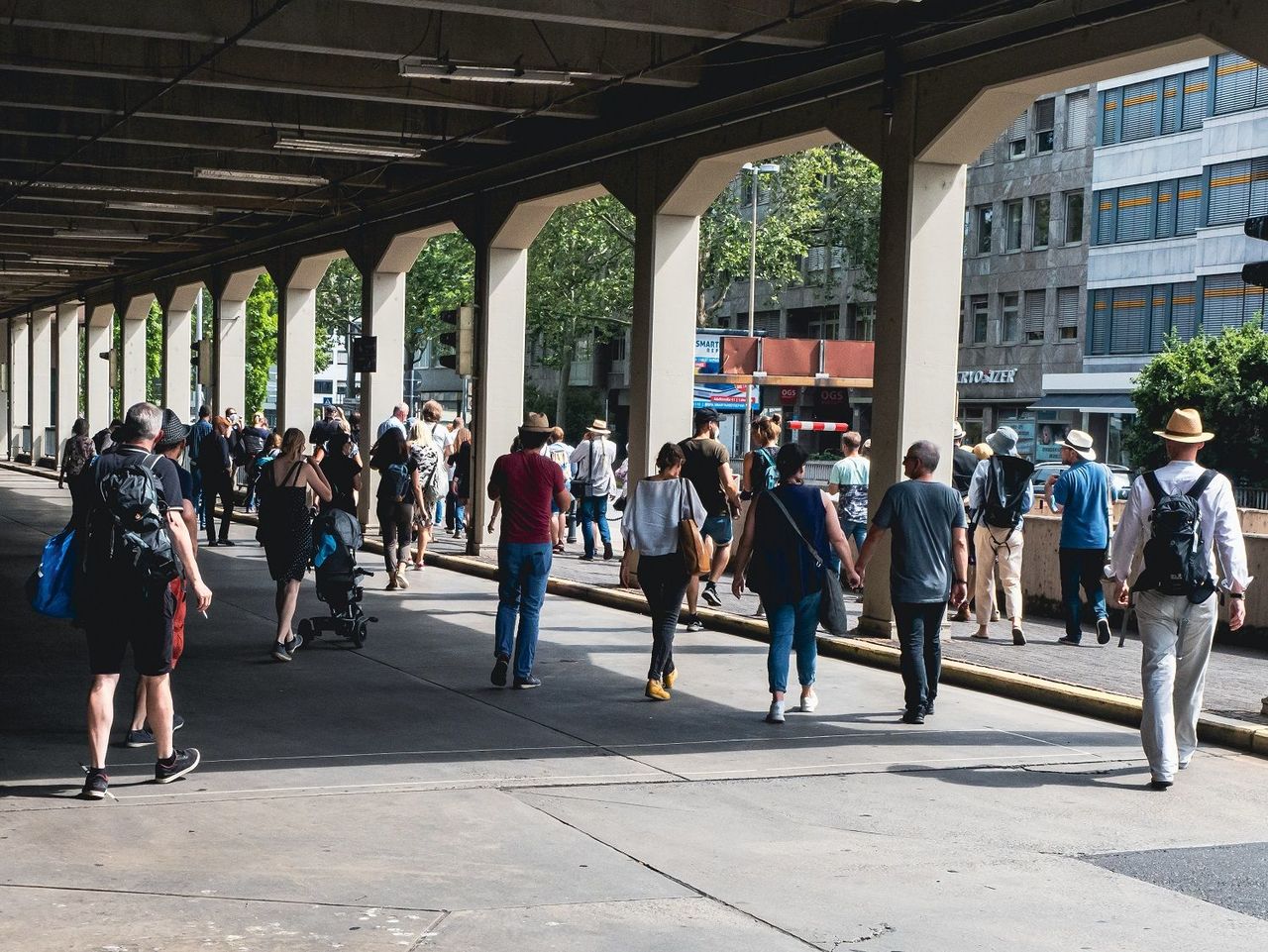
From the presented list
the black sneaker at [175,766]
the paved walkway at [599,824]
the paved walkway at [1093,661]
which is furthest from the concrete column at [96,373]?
the black sneaker at [175,766]

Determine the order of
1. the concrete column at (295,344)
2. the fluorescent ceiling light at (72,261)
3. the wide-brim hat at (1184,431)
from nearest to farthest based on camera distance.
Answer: the wide-brim hat at (1184,431)
the concrete column at (295,344)
the fluorescent ceiling light at (72,261)

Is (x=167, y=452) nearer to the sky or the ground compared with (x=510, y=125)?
nearer to the ground

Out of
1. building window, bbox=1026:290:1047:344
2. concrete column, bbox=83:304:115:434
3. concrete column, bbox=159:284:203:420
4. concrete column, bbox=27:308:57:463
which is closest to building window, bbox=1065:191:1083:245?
building window, bbox=1026:290:1047:344

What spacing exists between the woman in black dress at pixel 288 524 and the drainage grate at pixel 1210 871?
706 cm

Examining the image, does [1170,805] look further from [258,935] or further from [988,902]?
[258,935]

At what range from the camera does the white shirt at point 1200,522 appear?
30.2ft

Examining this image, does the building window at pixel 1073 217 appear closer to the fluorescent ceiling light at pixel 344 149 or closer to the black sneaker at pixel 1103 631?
the fluorescent ceiling light at pixel 344 149

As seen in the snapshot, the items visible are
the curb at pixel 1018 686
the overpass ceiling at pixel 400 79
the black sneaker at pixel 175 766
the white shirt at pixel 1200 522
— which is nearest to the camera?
the black sneaker at pixel 175 766

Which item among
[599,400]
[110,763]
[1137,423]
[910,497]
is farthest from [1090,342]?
[110,763]

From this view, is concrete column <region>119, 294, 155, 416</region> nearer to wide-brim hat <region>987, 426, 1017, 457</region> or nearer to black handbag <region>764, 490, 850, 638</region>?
wide-brim hat <region>987, 426, 1017, 457</region>

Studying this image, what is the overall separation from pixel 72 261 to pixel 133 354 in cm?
477

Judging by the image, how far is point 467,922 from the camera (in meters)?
5.98

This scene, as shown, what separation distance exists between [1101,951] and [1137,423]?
39.2 meters

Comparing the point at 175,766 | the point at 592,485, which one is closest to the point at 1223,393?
the point at 592,485
